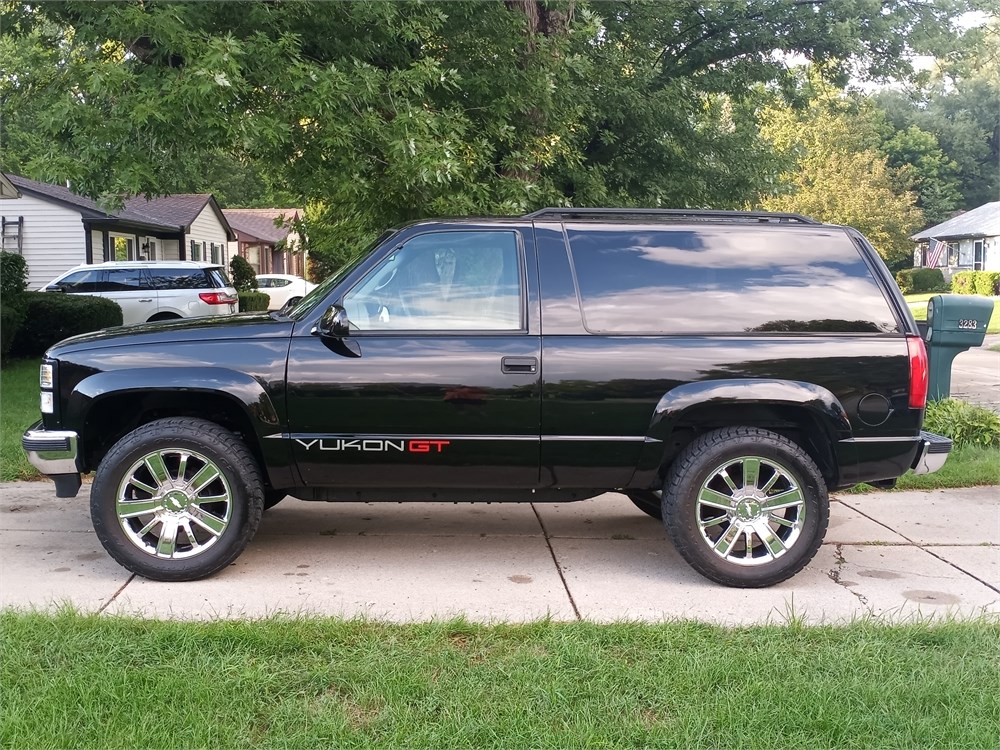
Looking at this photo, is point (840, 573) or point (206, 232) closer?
point (840, 573)

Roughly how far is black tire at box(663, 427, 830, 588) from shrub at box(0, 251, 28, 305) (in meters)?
12.3

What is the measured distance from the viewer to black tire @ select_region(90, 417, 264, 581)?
467cm

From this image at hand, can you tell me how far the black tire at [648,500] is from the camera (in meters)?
5.73

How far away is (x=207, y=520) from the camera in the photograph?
474cm

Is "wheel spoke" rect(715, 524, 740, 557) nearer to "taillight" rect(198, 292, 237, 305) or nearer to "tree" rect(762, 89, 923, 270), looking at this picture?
"taillight" rect(198, 292, 237, 305)

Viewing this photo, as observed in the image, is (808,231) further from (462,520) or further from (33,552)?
(33,552)

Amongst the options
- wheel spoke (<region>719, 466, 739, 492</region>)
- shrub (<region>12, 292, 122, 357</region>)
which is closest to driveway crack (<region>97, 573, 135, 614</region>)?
wheel spoke (<region>719, 466, 739, 492</region>)

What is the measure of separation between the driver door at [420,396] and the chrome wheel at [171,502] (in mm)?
476

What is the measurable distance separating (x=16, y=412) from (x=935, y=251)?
169ft

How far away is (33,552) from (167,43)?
3.72 meters

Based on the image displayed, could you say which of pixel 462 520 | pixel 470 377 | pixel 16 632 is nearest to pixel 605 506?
pixel 462 520

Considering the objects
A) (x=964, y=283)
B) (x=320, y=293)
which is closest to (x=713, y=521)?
(x=320, y=293)

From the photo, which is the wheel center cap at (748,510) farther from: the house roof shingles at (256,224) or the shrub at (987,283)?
the house roof shingles at (256,224)

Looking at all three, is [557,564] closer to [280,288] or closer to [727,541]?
[727,541]
